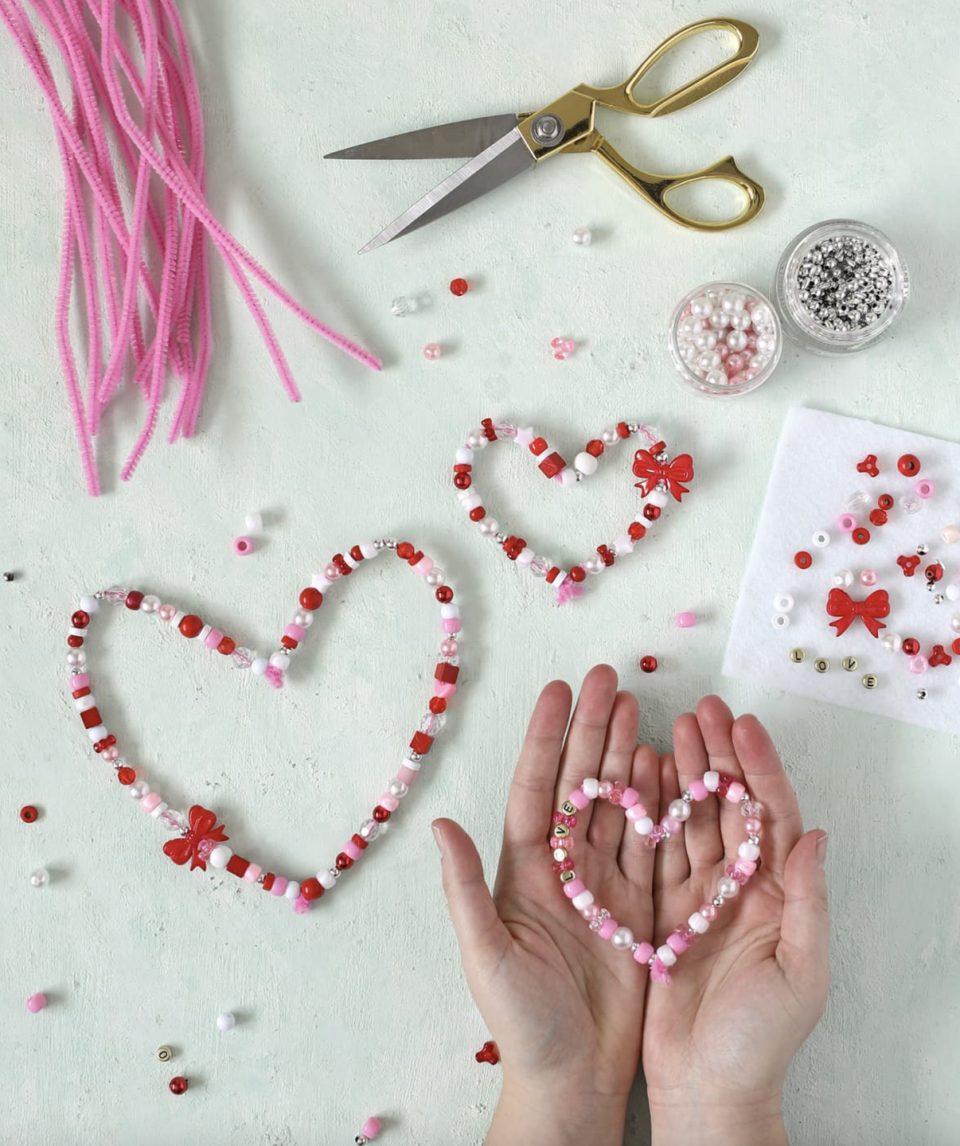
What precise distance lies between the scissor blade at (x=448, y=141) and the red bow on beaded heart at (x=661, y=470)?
0.46 metres

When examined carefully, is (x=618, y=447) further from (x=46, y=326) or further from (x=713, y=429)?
(x=46, y=326)

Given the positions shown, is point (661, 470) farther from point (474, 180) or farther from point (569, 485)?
point (474, 180)

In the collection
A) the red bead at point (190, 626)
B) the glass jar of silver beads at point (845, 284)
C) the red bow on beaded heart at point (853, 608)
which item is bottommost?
the red bow on beaded heart at point (853, 608)

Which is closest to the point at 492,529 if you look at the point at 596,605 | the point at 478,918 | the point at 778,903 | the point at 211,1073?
the point at 596,605

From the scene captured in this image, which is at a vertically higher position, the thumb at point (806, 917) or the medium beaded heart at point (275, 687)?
the medium beaded heart at point (275, 687)

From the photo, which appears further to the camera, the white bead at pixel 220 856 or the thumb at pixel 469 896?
the white bead at pixel 220 856

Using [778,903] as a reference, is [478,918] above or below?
above

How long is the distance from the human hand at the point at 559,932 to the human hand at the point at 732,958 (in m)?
0.04

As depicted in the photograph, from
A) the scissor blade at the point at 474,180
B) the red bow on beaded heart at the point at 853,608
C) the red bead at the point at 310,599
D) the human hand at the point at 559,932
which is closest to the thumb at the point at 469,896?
the human hand at the point at 559,932

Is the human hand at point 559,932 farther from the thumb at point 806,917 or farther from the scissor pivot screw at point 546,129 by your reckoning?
the scissor pivot screw at point 546,129

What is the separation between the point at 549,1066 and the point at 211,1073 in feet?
1.60

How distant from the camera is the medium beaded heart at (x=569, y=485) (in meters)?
1.46

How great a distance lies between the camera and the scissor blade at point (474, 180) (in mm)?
1412

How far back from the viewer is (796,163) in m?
1.49
